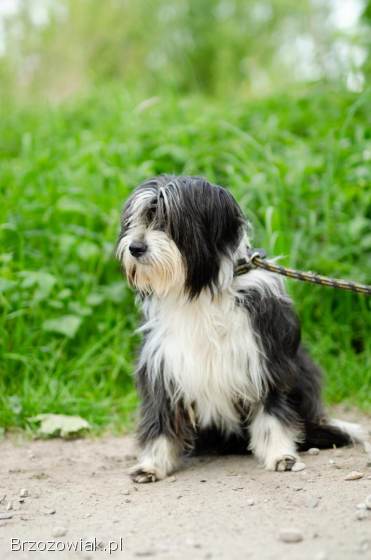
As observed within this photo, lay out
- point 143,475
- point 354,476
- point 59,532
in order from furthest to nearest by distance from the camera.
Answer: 1. point 143,475
2. point 354,476
3. point 59,532

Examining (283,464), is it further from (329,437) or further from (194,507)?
(194,507)

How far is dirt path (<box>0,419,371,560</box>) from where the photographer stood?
2238 mm

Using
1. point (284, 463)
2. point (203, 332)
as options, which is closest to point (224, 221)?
point (203, 332)

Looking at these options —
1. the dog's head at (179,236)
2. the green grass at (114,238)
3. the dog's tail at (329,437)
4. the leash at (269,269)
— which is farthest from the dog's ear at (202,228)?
the green grass at (114,238)

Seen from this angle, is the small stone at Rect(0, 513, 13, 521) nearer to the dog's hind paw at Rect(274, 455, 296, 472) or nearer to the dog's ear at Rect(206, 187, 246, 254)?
the dog's hind paw at Rect(274, 455, 296, 472)

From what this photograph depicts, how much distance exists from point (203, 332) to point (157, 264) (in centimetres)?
38

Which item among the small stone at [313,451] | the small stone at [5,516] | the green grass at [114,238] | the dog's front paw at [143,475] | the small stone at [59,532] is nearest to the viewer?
the small stone at [59,532]

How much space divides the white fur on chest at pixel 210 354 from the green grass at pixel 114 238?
1076mm

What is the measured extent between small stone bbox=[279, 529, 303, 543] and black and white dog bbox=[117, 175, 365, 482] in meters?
0.91

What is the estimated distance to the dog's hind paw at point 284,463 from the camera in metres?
3.18

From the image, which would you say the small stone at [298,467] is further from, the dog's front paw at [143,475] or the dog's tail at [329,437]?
the dog's front paw at [143,475]

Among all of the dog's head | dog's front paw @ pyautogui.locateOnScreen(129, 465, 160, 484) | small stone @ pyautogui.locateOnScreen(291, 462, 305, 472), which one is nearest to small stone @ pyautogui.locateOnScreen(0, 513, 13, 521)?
dog's front paw @ pyautogui.locateOnScreen(129, 465, 160, 484)

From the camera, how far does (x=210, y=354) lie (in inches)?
125

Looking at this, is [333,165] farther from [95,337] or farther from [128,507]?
[128,507]
